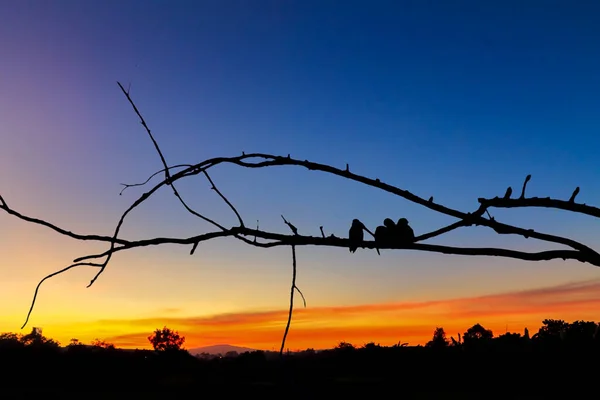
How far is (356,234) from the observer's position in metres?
2.29

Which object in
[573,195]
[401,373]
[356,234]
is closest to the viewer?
[573,195]

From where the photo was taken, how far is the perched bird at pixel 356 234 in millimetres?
1607

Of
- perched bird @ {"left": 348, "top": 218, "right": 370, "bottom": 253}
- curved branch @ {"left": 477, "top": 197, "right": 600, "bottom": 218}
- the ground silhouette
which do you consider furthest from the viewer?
the ground silhouette

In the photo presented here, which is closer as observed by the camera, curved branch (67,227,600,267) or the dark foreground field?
curved branch (67,227,600,267)

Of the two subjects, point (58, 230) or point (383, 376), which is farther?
point (383, 376)

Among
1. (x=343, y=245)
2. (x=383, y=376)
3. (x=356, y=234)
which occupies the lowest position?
(x=383, y=376)

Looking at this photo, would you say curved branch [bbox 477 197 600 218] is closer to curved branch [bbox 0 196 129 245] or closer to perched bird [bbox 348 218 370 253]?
perched bird [bbox 348 218 370 253]

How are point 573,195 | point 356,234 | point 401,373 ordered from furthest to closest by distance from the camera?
point 401,373
point 356,234
point 573,195

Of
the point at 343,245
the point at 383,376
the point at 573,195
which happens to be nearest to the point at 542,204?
the point at 573,195

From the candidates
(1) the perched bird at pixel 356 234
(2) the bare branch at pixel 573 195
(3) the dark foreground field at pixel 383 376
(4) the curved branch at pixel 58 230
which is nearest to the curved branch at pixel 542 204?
(2) the bare branch at pixel 573 195

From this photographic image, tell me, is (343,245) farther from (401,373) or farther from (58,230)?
(401,373)

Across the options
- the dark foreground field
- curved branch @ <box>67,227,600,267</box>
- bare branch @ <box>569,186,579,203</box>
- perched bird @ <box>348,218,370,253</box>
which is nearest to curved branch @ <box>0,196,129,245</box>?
curved branch @ <box>67,227,600,267</box>

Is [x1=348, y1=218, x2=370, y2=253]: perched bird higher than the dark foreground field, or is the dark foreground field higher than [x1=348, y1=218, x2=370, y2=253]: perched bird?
[x1=348, y1=218, x2=370, y2=253]: perched bird

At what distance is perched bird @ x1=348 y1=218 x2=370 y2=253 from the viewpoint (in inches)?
63.3
